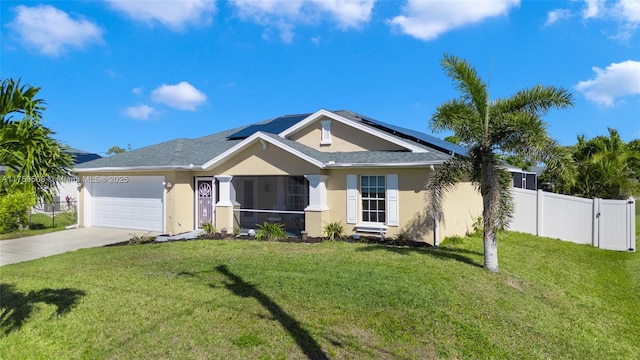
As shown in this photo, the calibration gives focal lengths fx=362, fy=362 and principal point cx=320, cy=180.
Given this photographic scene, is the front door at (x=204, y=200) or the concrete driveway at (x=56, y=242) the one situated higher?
the front door at (x=204, y=200)

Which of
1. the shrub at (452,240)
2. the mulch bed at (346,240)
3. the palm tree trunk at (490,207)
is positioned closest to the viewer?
the palm tree trunk at (490,207)

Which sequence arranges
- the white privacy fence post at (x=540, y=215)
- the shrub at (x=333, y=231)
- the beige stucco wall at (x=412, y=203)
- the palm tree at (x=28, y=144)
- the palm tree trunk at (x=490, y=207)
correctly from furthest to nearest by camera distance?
the white privacy fence post at (x=540, y=215) → the shrub at (x=333, y=231) → the beige stucco wall at (x=412, y=203) → the palm tree trunk at (x=490, y=207) → the palm tree at (x=28, y=144)

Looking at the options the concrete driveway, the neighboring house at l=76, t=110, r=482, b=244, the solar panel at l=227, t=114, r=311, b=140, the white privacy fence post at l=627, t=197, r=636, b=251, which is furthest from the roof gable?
the concrete driveway

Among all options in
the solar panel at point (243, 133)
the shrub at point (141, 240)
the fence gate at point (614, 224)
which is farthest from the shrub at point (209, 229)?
the fence gate at point (614, 224)

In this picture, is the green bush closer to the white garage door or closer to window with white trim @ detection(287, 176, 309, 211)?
the white garage door

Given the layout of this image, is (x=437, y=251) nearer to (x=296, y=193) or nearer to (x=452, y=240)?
(x=452, y=240)

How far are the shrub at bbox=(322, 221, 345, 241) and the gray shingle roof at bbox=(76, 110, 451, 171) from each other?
7.48 ft

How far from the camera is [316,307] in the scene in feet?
20.7

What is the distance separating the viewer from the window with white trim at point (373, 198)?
13070 mm

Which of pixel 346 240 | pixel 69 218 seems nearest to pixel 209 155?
pixel 346 240

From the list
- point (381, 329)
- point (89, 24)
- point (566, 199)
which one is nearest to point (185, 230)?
point (89, 24)

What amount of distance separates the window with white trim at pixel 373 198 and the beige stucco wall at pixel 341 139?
1754 mm

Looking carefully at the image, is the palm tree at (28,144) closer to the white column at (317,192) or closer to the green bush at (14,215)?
the white column at (317,192)

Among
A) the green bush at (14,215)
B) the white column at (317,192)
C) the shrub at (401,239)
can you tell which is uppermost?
the white column at (317,192)
